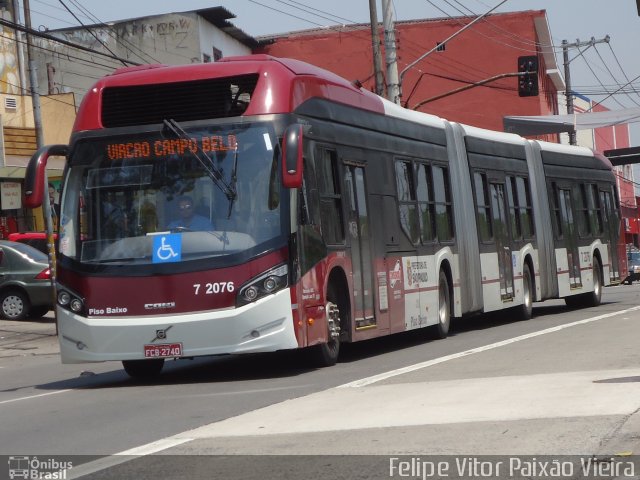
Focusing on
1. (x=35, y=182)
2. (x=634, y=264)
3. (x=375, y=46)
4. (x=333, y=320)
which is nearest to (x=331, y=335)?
(x=333, y=320)

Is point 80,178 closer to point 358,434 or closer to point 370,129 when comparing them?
point 370,129

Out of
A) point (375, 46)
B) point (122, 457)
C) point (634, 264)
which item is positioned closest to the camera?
point (122, 457)

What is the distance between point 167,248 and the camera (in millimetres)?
Result: 13367

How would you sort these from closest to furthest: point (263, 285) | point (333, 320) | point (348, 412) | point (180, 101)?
point (348, 412) → point (263, 285) → point (180, 101) → point (333, 320)

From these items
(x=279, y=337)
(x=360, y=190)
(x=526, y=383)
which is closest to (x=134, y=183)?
(x=279, y=337)

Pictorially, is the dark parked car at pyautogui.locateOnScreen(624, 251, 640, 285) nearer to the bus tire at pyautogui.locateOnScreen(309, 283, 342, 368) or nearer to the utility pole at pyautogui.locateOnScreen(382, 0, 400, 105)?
the utility pole at pyautogui.locateOnScreen(382, 0, 400, 105)

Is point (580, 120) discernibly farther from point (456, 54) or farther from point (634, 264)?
point (456, 54)

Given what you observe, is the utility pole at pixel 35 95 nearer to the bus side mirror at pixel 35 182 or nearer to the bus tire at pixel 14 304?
the bus tire at pixel 14 304

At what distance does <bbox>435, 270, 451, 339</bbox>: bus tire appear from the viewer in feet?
63.2

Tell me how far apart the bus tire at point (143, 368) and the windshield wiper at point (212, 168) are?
107 inches

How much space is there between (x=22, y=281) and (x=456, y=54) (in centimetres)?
4068

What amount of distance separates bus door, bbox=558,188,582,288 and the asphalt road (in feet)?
30.3

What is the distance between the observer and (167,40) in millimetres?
52750

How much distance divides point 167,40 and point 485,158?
32.2 meters
